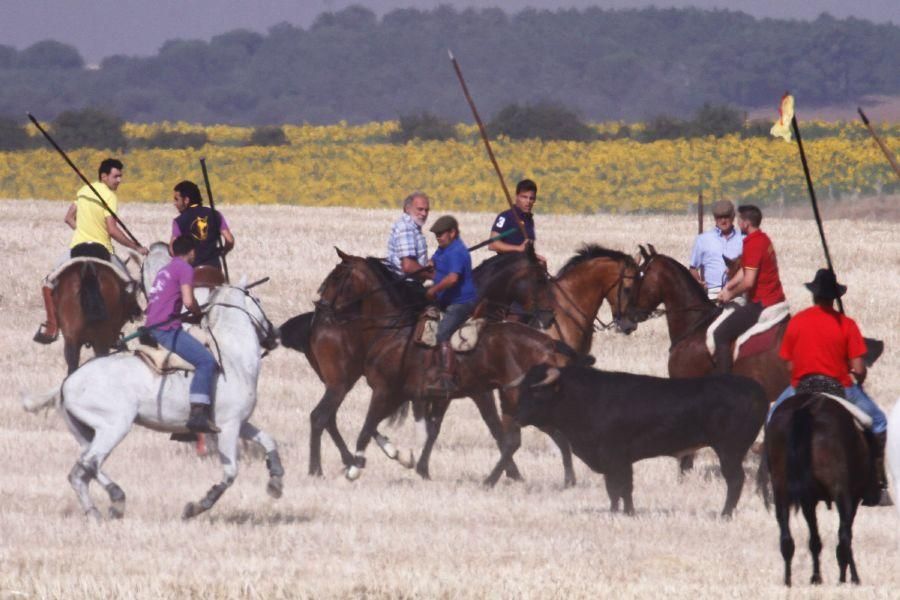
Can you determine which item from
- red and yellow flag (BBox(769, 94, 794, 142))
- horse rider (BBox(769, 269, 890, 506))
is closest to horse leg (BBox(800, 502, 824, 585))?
horse rider (BBox(769, 269, 890, 506))

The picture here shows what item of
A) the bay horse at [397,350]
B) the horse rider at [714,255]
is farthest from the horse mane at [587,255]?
the horse rider at [714,255]

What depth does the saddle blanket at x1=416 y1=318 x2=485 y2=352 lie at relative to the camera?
1472 centimetres

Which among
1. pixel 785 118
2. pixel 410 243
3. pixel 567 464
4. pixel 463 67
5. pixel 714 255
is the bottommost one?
pixel 567 464

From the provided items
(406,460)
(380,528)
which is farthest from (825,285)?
(406,460)

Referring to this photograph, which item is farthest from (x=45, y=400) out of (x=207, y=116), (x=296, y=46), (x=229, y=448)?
(x=296, y=46)

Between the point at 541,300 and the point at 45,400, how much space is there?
484 centimetres

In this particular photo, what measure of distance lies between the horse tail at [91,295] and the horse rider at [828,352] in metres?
8.39

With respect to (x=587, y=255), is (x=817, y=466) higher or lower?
lower

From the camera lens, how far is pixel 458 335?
14.8m

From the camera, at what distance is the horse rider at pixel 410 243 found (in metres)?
15.3

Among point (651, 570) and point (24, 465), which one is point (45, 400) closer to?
point (24, 465)

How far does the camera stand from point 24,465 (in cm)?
1467

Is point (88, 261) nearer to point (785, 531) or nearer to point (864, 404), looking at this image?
point (864, 404)

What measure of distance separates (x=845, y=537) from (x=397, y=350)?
5624 mm
